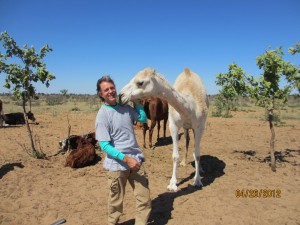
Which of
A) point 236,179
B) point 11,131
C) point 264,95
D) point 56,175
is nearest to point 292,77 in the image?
point 264,95

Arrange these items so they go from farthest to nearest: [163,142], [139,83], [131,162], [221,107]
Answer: [221,107] < [163,142] < [139,83] < [131,162]

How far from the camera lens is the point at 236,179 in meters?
5.59

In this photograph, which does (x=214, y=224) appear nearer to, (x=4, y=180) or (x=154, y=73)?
(x=154, y=73)

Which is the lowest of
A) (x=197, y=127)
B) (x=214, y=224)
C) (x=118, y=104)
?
(x=214, y=224)

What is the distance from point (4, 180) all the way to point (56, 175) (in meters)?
1.03

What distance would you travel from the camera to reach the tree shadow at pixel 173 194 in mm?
3973

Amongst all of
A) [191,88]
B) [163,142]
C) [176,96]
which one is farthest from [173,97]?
[163,142]

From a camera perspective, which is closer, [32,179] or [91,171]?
[32,179]

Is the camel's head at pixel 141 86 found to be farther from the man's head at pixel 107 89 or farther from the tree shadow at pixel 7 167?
the tree shadow at pixel 7 167

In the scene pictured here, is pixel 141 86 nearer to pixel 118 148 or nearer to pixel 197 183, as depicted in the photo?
pixel 118 148

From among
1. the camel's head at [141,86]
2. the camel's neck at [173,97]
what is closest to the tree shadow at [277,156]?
the camel's neck at [173,97]

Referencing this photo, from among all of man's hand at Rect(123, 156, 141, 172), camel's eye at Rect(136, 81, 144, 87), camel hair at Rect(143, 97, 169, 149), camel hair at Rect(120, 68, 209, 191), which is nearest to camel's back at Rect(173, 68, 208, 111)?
camel hair at Rect(120, 68, 209, 191)

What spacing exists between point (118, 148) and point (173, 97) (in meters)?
1.65
